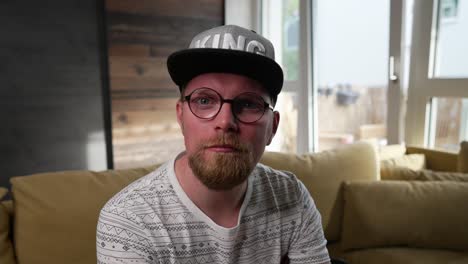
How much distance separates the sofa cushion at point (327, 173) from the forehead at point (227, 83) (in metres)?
Answer: 0.80

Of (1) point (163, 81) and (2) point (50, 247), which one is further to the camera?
(1) point (163, 81)

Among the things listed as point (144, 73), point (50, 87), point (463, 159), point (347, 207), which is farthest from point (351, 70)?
point (50, 87)

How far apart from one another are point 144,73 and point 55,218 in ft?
5.81

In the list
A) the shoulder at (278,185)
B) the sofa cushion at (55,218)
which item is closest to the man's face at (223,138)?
the shoulder at (278,185)

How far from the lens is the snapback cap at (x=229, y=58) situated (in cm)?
88

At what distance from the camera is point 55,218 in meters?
1.21

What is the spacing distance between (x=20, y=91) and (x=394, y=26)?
2.29m

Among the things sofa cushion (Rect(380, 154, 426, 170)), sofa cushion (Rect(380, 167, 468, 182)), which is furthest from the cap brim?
sofa cushion (Rect(380, 154, 426, 170))

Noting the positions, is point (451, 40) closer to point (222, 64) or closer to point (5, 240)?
point (222, 64)

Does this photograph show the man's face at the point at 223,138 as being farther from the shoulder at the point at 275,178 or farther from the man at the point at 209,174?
the shoulder at the point at 275,178

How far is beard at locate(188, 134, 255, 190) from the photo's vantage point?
87cm

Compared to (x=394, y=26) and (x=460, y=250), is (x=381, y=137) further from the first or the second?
(x=460, y=250)

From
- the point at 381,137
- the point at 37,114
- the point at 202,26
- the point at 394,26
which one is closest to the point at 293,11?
the point at 202,26

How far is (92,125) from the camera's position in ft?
8.68
